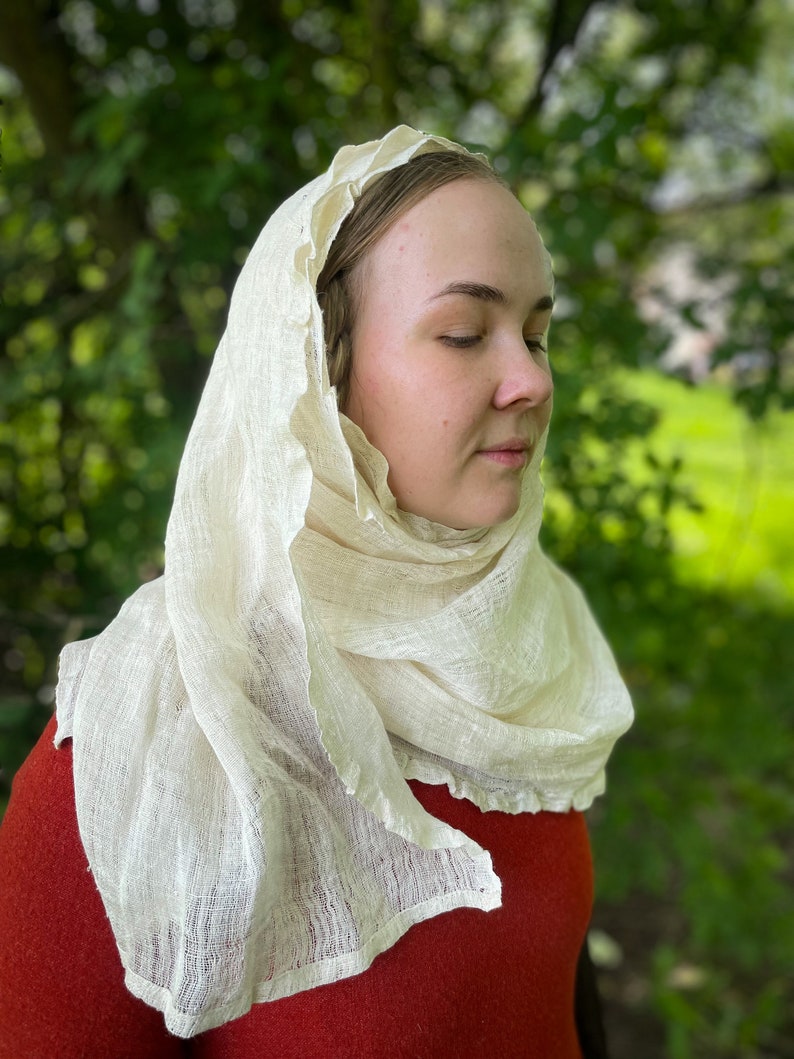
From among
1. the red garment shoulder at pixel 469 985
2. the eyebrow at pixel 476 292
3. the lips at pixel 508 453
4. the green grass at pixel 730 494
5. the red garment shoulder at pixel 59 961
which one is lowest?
the green grass at pixel 730 494

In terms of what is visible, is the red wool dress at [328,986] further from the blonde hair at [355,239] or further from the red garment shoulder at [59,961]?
the blonde hair at [355,239]

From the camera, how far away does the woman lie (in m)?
0.95

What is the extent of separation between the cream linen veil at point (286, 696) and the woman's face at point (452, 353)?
0.18ft

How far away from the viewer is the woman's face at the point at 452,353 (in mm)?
1065

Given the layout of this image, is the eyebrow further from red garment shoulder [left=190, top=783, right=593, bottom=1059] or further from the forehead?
red garment shoulder [left=190, top=783, right=593, bottom=1059]

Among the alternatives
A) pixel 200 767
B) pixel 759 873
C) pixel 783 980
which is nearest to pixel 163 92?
pixel 200 767

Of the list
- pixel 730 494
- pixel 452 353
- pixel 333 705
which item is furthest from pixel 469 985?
pixel 730 494

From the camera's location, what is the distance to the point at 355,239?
1.11m

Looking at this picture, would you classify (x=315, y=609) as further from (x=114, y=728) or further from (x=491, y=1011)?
(x=491, y=1011)

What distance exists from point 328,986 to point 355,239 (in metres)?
0.89

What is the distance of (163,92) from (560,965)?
2062 millimetres

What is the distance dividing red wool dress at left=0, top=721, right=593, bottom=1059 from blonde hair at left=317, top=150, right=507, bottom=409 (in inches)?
22.5

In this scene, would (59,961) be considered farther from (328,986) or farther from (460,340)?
(460,340)

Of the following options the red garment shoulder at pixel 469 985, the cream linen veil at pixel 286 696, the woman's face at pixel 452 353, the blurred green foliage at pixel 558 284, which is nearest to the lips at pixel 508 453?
the woman's face at pixel 452 353
